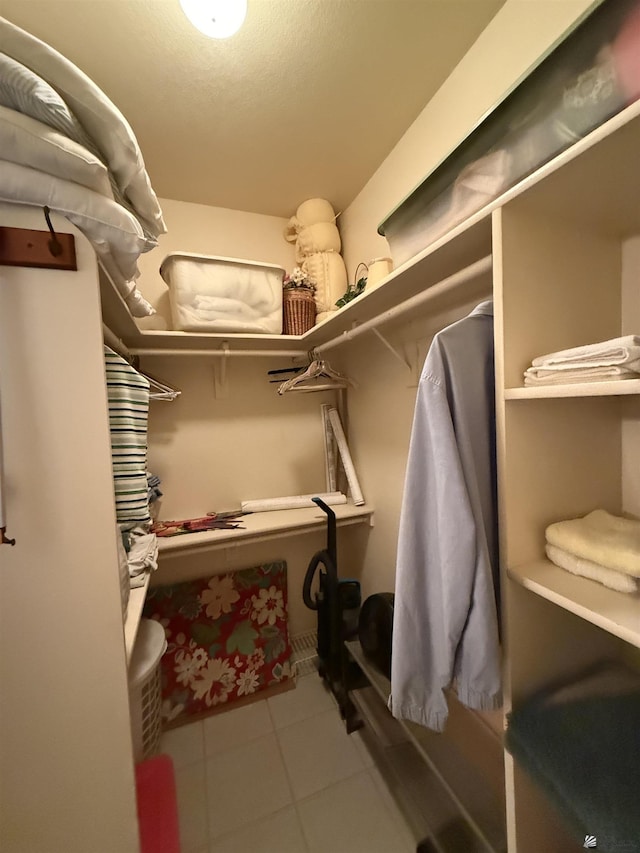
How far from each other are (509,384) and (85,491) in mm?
928

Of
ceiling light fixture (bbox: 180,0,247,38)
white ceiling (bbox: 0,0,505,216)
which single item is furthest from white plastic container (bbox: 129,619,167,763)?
white ceiling (bbox: 0,0,505,216)

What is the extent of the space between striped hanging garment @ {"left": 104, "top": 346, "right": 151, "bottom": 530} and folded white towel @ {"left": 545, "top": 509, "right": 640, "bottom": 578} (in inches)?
42.6

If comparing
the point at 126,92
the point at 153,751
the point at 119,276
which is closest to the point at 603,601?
the point at 119,276

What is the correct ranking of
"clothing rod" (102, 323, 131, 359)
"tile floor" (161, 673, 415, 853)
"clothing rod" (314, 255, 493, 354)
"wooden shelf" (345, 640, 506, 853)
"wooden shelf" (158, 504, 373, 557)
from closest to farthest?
"clothing rod" (314, 255, 493, 354) < "wooden shelf" (345, 640, 506, 853) < "clothing rod" (102, 323, 131, 359) < "tile floor" (161, 673, 415, 853) < "wooden shelf" (158, 504, 373, 557)

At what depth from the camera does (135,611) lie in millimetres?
972

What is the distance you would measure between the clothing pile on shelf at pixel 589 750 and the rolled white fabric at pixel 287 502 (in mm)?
1238

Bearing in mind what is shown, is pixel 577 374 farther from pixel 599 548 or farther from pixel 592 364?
pixel 599 548

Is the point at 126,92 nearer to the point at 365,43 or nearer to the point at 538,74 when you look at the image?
the point at 365,43

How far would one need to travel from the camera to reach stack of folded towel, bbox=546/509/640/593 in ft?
2.08

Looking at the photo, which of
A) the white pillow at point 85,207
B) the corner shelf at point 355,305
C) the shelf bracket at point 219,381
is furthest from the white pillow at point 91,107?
the shelf bracket at point 219,381

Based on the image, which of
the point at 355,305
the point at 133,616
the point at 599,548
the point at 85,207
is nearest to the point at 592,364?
the point at 599,548

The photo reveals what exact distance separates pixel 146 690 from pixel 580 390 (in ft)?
6.16

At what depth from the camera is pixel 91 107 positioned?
0.73 meters

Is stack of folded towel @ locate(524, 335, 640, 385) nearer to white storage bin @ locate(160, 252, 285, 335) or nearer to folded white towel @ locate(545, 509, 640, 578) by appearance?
folded white towel @ locate(545, 509, 640, 578)
